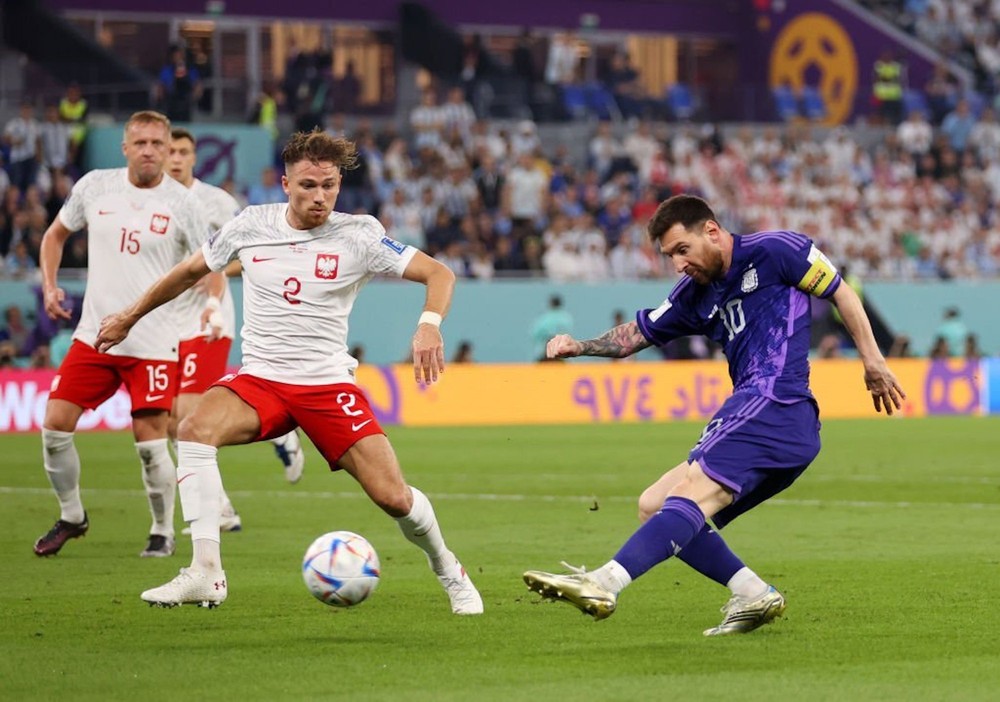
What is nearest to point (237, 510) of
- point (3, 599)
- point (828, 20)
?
point (3, 599)

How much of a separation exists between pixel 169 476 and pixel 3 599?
6.82ft

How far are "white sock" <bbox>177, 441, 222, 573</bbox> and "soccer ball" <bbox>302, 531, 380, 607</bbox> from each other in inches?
18.5

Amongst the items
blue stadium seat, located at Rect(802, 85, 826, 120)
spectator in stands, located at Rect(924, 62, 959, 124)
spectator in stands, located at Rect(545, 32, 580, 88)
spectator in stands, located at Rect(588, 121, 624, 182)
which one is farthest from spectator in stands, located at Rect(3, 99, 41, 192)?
spectator in stands, located at Rect(924, 62, 959, 124)

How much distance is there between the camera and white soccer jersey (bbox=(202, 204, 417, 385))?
328 inches

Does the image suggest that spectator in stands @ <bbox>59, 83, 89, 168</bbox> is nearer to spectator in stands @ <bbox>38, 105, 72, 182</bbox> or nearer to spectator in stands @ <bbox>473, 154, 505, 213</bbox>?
spectator in stands @ <bbox>38, 105, 72, 182</bbox>

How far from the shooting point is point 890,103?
128ft

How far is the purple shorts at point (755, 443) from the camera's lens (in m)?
7.45

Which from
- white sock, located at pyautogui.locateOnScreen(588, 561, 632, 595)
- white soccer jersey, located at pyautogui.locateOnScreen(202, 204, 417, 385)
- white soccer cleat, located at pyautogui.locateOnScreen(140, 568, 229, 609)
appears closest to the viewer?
white sock, located at pyautogui.locateOnScreen(588, 561, 632, 595)

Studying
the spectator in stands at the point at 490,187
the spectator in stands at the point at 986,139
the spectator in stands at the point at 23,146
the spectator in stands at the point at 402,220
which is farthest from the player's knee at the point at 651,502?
the spectator in stands at the point at 986,139

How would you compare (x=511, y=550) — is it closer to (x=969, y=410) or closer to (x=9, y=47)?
(x=969, y=410)

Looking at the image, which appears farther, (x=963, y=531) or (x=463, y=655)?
(x=963, y=531)

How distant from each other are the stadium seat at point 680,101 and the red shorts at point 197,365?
25.7m

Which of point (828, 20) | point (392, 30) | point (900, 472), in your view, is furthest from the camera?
point (828, 20)

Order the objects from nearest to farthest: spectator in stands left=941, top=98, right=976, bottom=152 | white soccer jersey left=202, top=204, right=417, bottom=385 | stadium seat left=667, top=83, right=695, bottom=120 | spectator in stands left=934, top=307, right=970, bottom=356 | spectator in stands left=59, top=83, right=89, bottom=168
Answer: white soccer jersey left=202, top=204, right=417, bottom=385, spectator in stands left=59, top=83, right=89, bottom=168, spectator in stands left=934, top=307, right=970, bottom=356, stadium seat left=667, top=83, right=695, bottom=120, spectator in stands left=941, top=98, right=976, bottom=152
